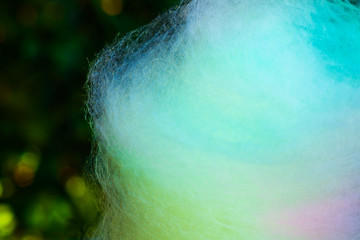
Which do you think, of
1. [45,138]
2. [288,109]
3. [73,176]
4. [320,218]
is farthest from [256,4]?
[73,176]

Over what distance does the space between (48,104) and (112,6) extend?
265 millimetres

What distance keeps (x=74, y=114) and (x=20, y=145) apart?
180 millimetres

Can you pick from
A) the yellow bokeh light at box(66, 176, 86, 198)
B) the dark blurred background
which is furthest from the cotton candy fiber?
the yellow bokeh light at box(66, 176, 86, 198)

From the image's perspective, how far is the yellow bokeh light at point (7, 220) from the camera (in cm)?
125

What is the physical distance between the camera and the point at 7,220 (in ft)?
4.13

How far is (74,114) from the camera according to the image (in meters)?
1.13

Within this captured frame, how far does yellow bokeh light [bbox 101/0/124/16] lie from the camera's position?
3.49 ft

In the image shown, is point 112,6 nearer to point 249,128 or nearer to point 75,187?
point 75,187

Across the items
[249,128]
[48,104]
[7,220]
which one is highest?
[249,128]

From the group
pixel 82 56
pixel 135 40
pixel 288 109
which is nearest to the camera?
pixel 288 109

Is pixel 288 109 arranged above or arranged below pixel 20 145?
above

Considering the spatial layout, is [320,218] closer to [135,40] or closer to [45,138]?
[135,40]

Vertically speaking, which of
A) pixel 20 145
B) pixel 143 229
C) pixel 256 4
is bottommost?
pixel 20 145

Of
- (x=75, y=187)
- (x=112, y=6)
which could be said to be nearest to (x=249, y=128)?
(x=112, y=6)
